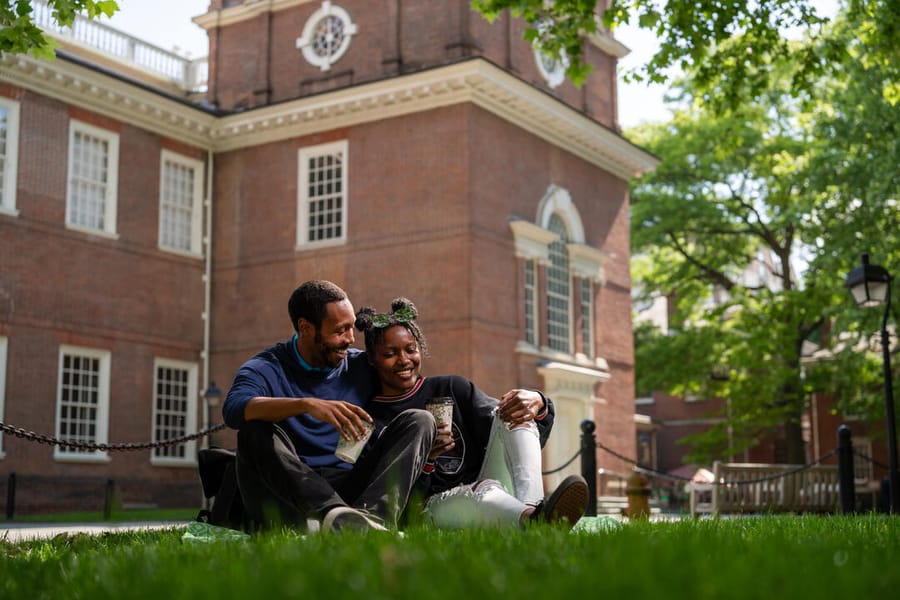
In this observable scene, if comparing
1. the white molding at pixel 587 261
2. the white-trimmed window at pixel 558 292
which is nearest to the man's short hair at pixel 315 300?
the white-trimmed window at pixel 558 292

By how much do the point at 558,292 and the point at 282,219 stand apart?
6538 millimetres

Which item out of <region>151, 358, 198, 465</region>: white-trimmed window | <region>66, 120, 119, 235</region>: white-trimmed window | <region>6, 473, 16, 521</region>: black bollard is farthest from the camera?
<region>151, 358, 198, 465</region>: white-trimmed window

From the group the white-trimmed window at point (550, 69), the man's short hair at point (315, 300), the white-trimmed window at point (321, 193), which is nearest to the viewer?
the man's short hair at point (315, 300)

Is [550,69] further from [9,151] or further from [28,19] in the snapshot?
[28,19]

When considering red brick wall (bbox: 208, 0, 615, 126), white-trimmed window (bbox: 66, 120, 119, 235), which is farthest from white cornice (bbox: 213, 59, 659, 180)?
white-trimmed window (bbox: 66, 120, 119, 235)

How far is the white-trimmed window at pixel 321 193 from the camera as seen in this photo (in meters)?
25.0

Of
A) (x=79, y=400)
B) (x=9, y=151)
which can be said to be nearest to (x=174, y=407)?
(x=79, y=400)

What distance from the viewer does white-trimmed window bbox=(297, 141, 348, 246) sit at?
2503cm

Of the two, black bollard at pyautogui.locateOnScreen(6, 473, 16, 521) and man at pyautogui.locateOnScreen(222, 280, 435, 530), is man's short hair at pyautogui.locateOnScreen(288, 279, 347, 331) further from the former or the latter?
black bollard at pyautogui.locateOnScreen(6, 473, 16, 521)

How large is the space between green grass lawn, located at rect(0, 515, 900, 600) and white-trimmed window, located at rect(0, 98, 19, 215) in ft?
62.2

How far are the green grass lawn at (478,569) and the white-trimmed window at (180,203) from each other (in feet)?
71.6

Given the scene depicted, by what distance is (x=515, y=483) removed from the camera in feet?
18.7

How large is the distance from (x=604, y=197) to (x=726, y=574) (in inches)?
1014

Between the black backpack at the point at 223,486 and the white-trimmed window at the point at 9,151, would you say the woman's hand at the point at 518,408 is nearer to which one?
the black backpack at the point at 223,486
